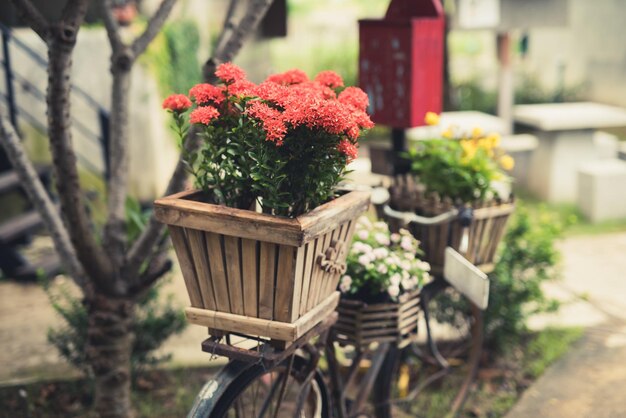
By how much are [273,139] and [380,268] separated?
100 cm

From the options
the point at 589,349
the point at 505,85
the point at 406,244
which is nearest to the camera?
the point at 406,244

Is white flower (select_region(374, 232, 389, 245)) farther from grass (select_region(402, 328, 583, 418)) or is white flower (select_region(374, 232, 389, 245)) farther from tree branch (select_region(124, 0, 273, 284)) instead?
grass (select_region(402, 328, 583, 418))

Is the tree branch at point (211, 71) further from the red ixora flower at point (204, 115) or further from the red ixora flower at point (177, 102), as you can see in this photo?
the red ixora flower at point (204, 115)

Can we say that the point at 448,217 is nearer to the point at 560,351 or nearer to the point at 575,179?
the point at 560,351

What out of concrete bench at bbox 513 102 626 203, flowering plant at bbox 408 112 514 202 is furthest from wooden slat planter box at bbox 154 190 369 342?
concrete bench at bbox 513 102 626 203

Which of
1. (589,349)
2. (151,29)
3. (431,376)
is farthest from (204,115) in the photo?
(589,349)

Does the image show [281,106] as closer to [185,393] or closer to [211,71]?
[211,71]

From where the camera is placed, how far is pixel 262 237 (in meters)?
2.40

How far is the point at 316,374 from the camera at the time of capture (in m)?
3.17

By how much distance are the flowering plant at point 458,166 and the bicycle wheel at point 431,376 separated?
0.70 metres

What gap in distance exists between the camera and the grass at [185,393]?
421 cm

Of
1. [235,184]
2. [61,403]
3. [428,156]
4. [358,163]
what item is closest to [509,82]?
[358,163]

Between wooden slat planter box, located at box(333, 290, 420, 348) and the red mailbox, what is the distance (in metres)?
1.45

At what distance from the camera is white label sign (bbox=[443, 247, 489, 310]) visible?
325cm
